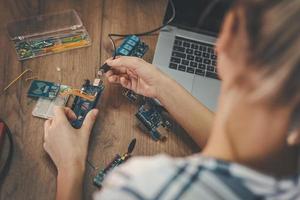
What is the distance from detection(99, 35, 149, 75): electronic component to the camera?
1.00 meters

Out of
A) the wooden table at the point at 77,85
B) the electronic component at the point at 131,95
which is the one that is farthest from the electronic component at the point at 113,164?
the electronic component at the point at 131,95

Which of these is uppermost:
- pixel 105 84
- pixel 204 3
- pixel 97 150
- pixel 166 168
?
pixel 204 3

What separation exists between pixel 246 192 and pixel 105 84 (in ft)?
1.83

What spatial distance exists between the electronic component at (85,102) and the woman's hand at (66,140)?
16 mm

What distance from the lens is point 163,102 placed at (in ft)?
3.05

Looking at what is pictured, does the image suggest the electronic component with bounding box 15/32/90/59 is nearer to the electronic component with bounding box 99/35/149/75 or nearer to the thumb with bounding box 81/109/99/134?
the electronic component with bounding box 99/35/149/75

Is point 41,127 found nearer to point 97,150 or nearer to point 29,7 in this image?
point 97,150

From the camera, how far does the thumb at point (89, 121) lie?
0.87 meters

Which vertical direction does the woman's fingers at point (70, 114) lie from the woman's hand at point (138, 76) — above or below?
below

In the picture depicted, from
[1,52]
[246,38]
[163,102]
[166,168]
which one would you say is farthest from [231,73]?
[1,52]

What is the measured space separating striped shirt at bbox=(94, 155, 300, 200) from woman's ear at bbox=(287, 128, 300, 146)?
2.5 inches

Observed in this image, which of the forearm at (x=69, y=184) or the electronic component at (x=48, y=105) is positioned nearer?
the forearm at (x=69, y=184)

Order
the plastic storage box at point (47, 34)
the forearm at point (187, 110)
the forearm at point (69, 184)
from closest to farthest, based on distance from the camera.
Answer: the forearm at point (69, 184)
the forearm at point (187, 110)
the plastic storage box at point (47, 34)

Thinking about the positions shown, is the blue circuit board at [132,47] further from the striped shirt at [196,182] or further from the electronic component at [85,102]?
the striped shirt at [196,182]
